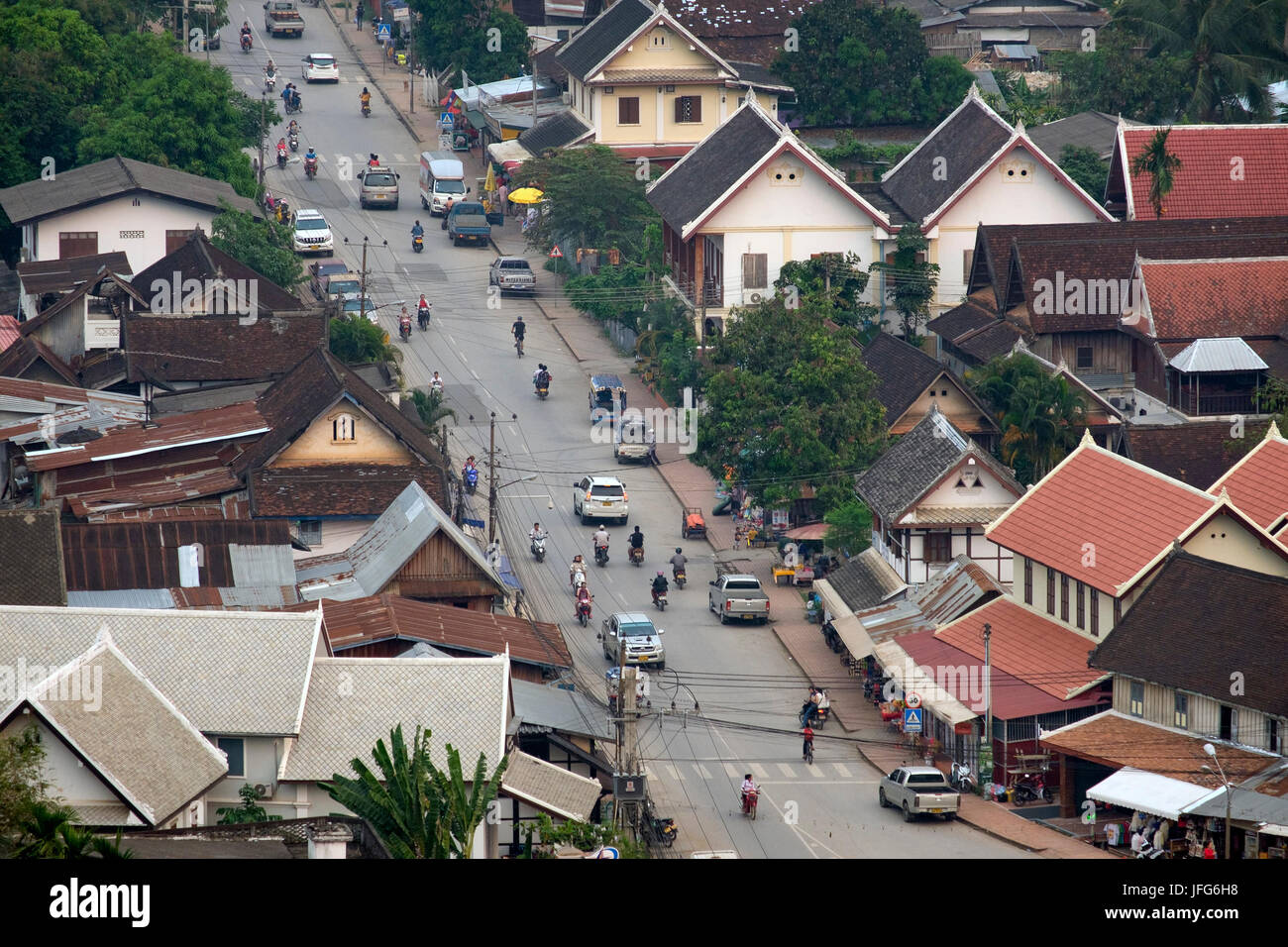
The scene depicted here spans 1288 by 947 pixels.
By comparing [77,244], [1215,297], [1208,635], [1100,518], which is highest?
[77,244]

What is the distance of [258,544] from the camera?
51812 mm

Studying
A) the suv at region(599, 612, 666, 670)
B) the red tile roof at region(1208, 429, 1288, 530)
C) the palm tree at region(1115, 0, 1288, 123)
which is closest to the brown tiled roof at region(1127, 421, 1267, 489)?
the red tile roof at region(1208, 429, 1288, 530)

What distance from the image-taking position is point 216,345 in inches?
2623

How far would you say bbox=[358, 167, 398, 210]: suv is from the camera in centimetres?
9256

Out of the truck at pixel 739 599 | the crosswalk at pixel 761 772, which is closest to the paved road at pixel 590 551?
the crosswalk at pixel 761 772

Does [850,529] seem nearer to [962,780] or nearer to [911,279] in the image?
[962,780]

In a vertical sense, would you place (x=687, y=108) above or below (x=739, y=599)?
above

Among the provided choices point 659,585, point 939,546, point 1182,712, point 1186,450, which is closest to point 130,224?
point 659,585

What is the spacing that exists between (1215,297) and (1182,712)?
26257 millimetres

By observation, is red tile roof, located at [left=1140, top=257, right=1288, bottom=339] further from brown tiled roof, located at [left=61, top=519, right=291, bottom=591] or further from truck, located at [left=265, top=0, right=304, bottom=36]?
truck, located at [left=265, top=0, right=304, bottom=36]

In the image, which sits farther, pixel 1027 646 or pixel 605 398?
pixel 605 398

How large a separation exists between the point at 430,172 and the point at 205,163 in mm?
10915

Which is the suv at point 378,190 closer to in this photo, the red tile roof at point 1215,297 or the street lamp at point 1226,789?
the red tile roof at point 1215,297
